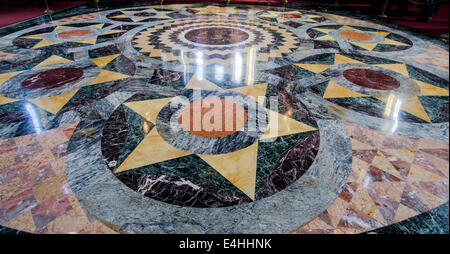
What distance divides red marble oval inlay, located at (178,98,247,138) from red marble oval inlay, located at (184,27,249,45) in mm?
1793

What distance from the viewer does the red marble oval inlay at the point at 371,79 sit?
2.04 m

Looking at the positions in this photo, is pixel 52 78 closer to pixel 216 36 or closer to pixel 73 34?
pixel 73 34

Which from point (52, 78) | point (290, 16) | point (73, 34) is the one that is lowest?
point (52, 78)

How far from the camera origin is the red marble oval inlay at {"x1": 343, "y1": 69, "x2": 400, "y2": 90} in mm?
2041

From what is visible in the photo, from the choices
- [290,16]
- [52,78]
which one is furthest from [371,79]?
[290,16]

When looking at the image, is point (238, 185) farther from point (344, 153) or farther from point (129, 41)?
point (129, 41)

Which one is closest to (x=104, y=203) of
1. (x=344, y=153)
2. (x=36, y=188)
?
(x=36, y=188)

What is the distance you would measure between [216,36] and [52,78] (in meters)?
2.25

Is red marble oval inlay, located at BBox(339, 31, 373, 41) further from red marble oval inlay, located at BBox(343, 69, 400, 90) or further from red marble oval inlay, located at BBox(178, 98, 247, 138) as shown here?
red marble oval inlay, located at BBox(178, 98, 247, 138)

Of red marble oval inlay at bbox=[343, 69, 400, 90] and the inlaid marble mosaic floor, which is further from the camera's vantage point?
red marble oval inlay at bbox=[343, 69, 400, 90]

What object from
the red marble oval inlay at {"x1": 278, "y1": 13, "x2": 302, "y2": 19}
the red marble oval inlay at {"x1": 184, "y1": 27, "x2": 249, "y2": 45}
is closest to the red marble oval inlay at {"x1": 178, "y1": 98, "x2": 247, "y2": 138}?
the red marble oval inlay at {"x1": 184, "y1": 27, "x2": 249, "y2": 45}

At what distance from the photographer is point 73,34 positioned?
354 centimetres

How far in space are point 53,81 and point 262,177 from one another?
2145 millimetres

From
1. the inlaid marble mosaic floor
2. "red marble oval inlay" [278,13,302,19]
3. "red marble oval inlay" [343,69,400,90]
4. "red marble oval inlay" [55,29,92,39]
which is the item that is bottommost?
the inlaid marble mosaic floor
